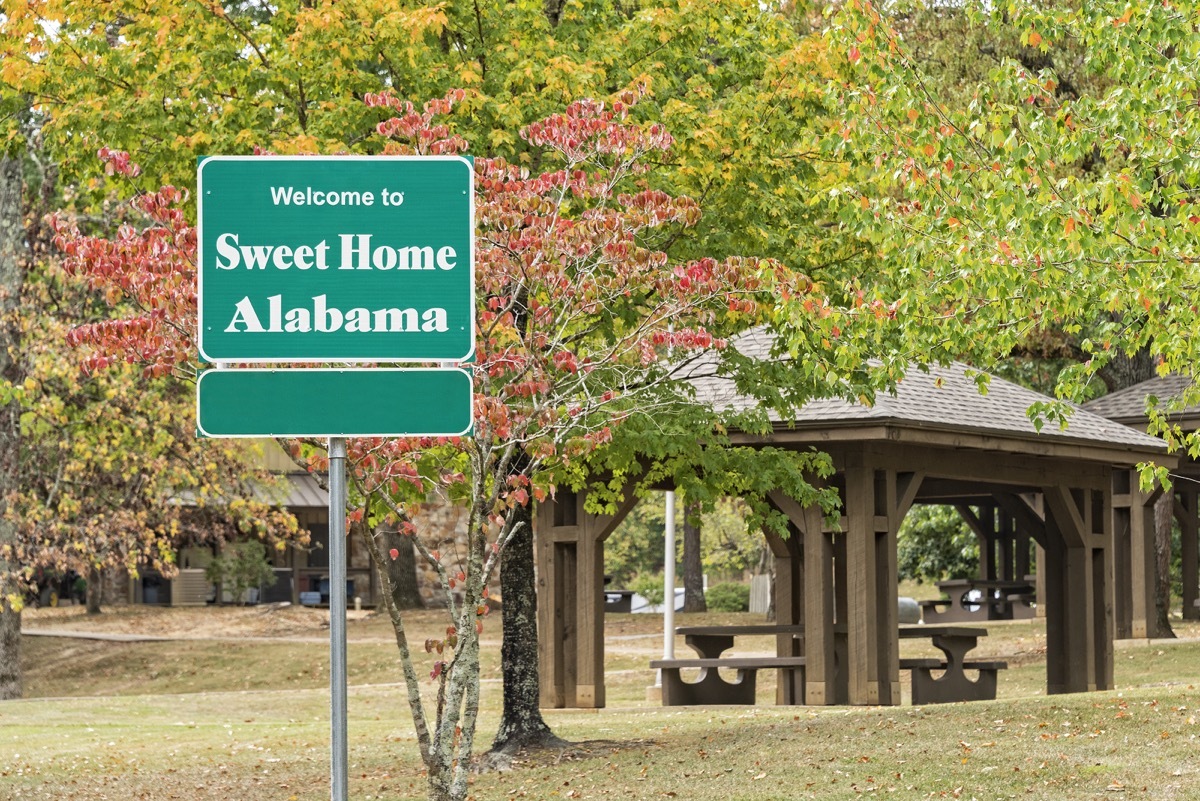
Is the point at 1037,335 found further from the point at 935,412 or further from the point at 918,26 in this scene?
the point at 935,412

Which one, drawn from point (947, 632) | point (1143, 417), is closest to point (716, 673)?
point (947, 632)

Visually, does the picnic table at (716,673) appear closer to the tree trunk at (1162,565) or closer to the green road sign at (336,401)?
the tree trunk at (1162,565)

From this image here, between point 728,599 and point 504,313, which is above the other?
point 504,313

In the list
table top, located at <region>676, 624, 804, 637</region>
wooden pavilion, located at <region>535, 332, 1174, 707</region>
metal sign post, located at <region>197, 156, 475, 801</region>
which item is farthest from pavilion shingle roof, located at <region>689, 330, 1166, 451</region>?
metal sign post, located at <region>197, 156, 475, 801</region>

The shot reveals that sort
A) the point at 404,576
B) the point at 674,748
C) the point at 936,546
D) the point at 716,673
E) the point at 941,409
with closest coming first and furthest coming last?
the point at 674,748 < the point at 941,409 < the point at 716,673 < the point at 404,576 < the point at 936,546

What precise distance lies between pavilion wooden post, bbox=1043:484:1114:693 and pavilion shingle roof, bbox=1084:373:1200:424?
6822mm

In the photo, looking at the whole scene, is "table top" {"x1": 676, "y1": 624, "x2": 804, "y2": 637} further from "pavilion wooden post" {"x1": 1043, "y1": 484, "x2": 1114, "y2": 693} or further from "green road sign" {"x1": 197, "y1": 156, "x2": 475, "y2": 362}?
"green road sign" {"x1": 197, "y1": 156, "x2": 475, "y2": 362}

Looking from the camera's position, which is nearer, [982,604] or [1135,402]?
[1135,402]

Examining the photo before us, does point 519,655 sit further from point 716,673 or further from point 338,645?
point 338,645

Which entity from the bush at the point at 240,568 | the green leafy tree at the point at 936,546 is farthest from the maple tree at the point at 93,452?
the green leafy tree at the point at 936,546

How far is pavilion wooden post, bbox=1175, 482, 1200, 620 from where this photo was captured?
31.0 meters

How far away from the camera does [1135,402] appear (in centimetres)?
2673

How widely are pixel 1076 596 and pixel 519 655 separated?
8452 mm

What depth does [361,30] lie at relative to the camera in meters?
11.4
